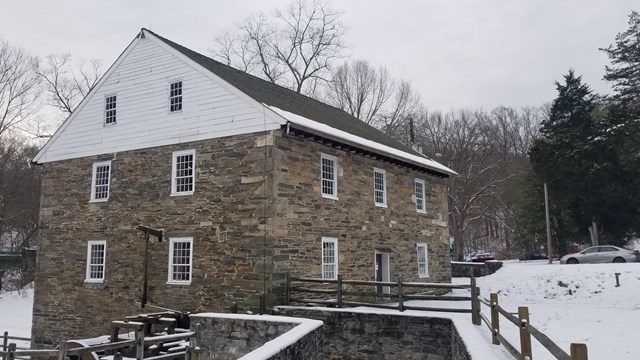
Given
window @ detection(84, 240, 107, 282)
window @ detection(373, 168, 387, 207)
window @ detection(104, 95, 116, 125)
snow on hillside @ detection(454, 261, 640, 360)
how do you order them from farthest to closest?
window @ detection(373, 168, 387, 207) < window @ detection(104, 95, 116, 125) < window @ detection(84, 240, 107, 282) < snow on hillside @ detection(454, 261, 640, 360)

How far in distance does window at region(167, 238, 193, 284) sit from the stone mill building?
43 millimetres

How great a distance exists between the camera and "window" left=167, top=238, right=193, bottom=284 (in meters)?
15.2

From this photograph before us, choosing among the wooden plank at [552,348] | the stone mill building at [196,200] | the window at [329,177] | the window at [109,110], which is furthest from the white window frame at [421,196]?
the wooden plank at [552,348]

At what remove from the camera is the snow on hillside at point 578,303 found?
34.3ft

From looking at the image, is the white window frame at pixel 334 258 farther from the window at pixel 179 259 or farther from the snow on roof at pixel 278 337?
the snow on roof at pixel 278 337

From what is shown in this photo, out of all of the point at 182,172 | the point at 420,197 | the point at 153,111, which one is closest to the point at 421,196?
the point at 420,197

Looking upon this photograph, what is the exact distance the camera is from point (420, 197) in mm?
21062

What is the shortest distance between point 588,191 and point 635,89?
832 cm

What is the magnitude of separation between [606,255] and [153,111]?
2260cm

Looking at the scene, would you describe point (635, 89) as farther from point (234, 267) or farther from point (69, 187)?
point (69, 187)

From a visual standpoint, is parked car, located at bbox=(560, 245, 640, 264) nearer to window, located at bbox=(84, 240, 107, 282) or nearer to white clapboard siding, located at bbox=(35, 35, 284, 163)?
white clapboard siding, located at bbox=(35, 35, 284, 163)

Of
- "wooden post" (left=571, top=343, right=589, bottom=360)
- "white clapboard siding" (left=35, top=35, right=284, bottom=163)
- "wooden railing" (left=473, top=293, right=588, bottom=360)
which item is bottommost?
"wooden railing" (left=473, top=293, right=588, bottom=360)

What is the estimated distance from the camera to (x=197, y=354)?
8.12m

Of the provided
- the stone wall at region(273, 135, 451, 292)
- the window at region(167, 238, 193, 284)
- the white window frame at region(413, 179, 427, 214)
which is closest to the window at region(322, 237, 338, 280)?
the stone wall at region(273, 135, 451, 292)
